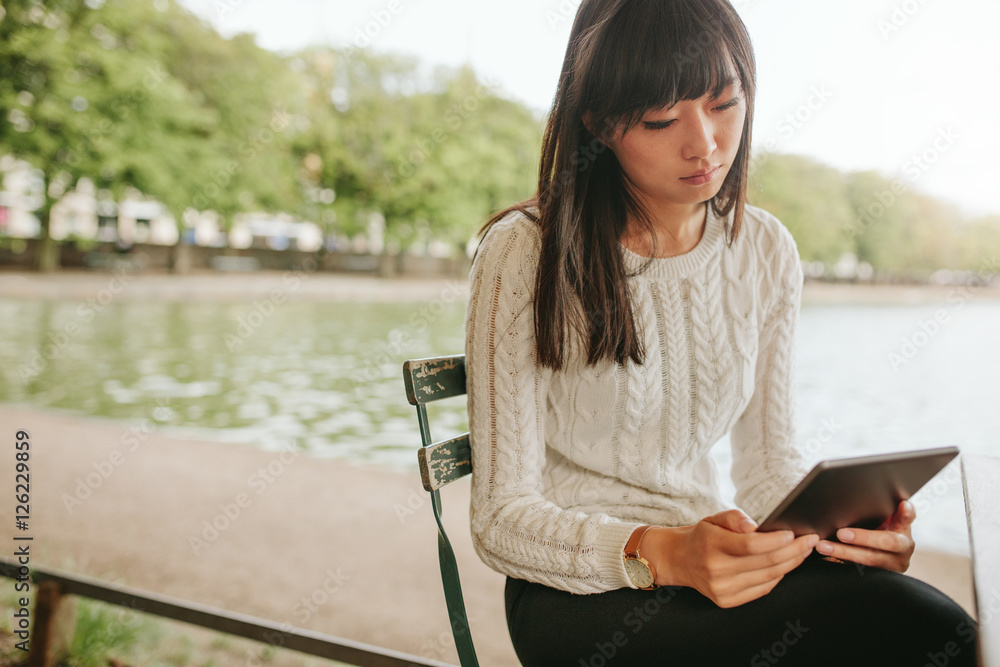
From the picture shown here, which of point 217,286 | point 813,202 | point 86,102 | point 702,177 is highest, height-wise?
point 86,102

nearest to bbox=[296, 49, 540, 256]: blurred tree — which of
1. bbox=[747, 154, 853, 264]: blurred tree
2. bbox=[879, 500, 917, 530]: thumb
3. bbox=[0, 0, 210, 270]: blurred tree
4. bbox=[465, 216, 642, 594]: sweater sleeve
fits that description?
bbox=[0, 0, 210, 270]: blurred tree

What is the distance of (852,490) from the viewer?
0.99 meters

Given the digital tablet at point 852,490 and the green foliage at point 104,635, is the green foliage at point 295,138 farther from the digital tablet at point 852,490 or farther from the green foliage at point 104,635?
the digital tablet at point 852,490

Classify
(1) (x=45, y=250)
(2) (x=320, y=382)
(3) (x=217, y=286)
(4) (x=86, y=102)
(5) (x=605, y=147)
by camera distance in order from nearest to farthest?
(5) (x=605, y=147) → (2) (x=320, y=382) → (4) (x=86, y=102) → (3) (x=217, y=286) → (1) (x=45, y=250)

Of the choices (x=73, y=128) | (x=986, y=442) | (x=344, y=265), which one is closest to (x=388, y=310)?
(x=73, y=128)

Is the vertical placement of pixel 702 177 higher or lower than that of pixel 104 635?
higher

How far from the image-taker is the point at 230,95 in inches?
819

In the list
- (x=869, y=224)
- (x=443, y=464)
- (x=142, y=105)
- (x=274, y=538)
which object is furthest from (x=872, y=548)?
(x=869, y=224)

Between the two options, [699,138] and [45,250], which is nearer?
[699,138]

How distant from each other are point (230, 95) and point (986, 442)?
62.5ft

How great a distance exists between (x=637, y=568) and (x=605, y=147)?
0.69m

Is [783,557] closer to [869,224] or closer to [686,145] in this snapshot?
[686,145]

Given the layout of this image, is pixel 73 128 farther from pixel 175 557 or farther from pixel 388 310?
pixel 175 557

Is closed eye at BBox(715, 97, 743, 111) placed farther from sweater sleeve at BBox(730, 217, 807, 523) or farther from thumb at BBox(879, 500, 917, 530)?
thumb at BBox(879, 500, 917, 530)
